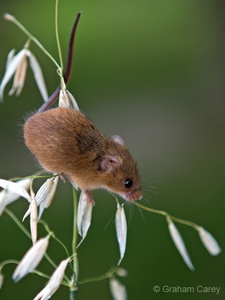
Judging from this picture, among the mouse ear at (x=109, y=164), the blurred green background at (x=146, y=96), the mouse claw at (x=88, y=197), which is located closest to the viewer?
the mouse claw at (x=88, y=197)

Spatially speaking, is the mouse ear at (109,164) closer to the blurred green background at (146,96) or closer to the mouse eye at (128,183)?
the mouse eye at (128,183)

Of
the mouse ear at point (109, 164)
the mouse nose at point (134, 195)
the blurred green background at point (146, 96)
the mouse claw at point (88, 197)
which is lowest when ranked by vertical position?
the blurred green background at point (146, 96)

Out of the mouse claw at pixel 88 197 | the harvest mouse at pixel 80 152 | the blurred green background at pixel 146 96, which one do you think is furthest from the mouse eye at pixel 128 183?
the blurred green background at pixel 146 96

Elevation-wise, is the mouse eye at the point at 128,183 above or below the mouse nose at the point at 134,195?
above

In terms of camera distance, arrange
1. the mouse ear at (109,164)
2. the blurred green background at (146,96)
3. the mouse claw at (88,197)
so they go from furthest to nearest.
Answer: the blurred green background at (146,96) → the mouse ear at (109,164) → the mouse claw at (88,197)

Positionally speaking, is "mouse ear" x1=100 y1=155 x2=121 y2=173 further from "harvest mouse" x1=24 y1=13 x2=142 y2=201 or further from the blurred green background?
the blurred green background

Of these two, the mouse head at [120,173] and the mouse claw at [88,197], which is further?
the mouse head at [120,173]

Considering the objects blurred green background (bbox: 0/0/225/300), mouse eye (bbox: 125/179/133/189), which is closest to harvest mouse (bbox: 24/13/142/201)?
mouse eye (bbox: 125/179/133/189)
